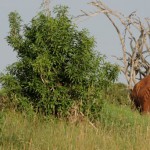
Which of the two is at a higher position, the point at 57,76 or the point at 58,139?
the point at 57,76

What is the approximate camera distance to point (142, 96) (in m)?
20.3

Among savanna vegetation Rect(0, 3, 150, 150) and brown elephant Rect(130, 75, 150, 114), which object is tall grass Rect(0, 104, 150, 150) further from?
brown elephant Rect(130, 75, 150, 114)

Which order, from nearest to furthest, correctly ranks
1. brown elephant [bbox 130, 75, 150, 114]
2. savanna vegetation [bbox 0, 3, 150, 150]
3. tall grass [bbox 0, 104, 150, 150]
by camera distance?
tall grass [bbox 0, 104, 150, 150]
savanna vegetation [bbox 0, 3, 150, 150]
brown elephant [bbox 130, 75, 150, 114]

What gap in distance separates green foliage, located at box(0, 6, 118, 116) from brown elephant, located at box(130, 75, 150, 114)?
7.03 metres

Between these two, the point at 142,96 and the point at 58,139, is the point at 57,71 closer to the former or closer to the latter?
the point at 58,139

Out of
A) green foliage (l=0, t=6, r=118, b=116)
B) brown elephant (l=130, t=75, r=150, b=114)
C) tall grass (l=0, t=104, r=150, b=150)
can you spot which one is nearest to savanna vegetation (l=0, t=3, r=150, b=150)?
green foliage (l=0, t=6, r=118, b=116)

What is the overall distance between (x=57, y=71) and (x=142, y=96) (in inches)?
312

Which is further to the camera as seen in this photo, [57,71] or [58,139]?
[57,71]

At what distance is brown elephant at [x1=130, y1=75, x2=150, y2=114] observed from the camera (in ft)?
66.0

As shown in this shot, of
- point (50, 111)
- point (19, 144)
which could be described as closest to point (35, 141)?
point (19, 144)

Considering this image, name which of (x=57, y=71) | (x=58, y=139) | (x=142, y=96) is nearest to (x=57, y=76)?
(x=57, y=71)

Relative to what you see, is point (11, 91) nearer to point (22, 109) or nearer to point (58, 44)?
point (22, 109)

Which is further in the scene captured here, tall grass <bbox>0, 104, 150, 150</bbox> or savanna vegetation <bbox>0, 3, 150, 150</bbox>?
savanna vegetation <bbox>0, 3, 150, 150</bbox>

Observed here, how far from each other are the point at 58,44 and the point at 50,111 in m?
1.69
